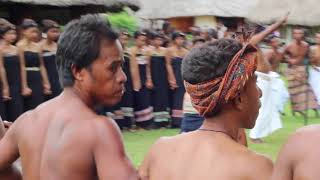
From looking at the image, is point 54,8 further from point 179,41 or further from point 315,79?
point 315,79

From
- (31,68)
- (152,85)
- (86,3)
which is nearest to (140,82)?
(152,85)

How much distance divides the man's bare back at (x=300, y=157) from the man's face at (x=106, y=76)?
720 millimetres

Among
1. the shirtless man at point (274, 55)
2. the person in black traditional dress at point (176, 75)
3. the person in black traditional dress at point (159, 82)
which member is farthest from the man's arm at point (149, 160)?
the shirtless man at point (274, 55)

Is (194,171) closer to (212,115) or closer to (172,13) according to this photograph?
(212,115)

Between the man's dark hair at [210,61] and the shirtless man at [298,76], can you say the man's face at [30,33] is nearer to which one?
the shirtless man at [298,76]

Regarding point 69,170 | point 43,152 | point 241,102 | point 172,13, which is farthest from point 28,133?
point 172,13

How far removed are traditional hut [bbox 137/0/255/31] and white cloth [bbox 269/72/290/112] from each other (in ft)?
65.9

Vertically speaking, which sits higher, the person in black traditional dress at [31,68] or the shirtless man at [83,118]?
the shirtless man at [83,118]

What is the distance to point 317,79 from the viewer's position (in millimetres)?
12734

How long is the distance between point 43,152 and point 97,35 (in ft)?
1.68

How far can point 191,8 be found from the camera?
108 feet

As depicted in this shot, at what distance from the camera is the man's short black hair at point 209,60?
2730 millimetres

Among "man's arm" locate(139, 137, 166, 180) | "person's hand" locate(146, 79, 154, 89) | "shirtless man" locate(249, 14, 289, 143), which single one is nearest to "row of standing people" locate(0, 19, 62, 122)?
"person's hand" locate(146, 79, 154, 89)

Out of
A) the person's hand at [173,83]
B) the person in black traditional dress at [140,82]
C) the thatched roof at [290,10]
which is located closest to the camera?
the person in black traditional dress at [140,82]
